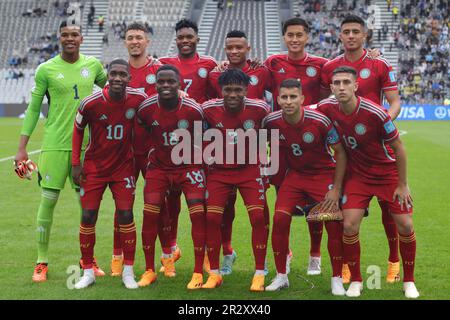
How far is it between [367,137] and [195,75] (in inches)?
71.8

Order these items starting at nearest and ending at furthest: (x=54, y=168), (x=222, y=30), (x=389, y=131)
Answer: (x=389, y=131) < (x=54, y=168) < (x=222, y=30)

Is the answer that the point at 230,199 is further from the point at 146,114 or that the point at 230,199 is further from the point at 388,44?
the point at 388,44

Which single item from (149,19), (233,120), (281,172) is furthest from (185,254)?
(149,19)

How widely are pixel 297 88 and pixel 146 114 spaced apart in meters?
1.29

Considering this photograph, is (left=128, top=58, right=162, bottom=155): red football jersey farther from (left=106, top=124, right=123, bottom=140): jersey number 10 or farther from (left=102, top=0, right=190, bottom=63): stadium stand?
(left=102, top=0, right=190, bottom=63): stadium stand

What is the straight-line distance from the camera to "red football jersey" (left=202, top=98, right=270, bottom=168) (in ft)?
19.9

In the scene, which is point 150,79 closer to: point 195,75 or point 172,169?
point 195,75

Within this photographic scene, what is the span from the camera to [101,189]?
20.2ft

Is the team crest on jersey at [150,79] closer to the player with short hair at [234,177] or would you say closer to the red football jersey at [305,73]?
the player with short hair at [234,177]

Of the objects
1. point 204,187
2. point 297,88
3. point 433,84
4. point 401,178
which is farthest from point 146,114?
point 433,84

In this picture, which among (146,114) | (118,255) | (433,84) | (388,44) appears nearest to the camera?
(146,114)

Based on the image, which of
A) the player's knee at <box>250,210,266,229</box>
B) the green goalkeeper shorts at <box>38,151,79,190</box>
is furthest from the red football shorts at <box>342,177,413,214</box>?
the green goalkeeper shorts at <box>38,151,79,190</box>

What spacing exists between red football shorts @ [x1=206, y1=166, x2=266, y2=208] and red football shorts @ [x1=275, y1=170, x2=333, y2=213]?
0.19 meters

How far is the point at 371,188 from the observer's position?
584cm
